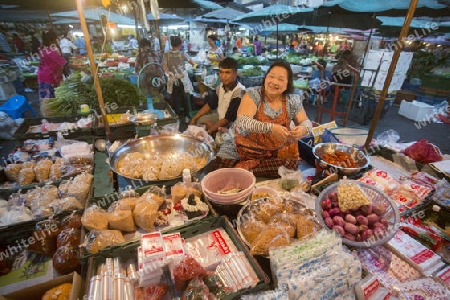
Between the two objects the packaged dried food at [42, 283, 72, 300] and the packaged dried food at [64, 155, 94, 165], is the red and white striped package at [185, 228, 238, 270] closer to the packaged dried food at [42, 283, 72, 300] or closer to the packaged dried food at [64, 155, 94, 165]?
the packaged dried food at [42, 283, 72, 300]

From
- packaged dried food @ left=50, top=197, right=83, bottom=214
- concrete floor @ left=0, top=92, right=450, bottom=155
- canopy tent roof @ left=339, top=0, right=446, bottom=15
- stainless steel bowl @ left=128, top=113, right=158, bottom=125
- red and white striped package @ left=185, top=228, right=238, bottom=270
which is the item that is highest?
canopy tent roof @ left=339, top=0, right=446, bottom=15

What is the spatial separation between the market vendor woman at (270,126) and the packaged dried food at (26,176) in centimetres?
218

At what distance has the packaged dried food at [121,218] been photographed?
172 centimetres

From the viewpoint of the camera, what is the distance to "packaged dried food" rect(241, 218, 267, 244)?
5.42ft

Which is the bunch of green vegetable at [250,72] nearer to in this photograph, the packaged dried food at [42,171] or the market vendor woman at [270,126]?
the market vendor woman at [270,126]

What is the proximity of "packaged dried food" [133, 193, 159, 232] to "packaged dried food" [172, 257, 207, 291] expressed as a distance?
20.1 inches

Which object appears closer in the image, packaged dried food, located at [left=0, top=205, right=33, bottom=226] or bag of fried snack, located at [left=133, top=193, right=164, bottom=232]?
bag of fried snack, located at [left=133, top=193, right=164, bottom=232]

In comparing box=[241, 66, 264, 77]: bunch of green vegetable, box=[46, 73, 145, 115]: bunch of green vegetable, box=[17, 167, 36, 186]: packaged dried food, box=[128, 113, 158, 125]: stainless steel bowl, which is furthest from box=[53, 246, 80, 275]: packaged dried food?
box=[241, 66, 264, 77]: bunch of green vegetable

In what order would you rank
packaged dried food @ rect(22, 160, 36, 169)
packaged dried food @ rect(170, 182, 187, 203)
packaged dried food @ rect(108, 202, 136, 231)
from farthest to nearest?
1. packaged dried food @ rect(22, 160, 36, 169)
2. packaged dried food @ rect(170, 182, 187, 203)
3. packaged dried food @ rect(108, 202, 136, 231)

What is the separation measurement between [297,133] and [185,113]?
4.64 m

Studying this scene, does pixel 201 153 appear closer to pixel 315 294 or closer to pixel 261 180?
pixel 261 180

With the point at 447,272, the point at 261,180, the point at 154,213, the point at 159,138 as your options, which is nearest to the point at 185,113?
the point at 159,138

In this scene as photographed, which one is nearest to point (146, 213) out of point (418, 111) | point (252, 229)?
point (252, 229)

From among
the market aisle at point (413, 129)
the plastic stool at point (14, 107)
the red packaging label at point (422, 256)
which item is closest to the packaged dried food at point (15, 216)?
the red packaging label at point (422, 256)
